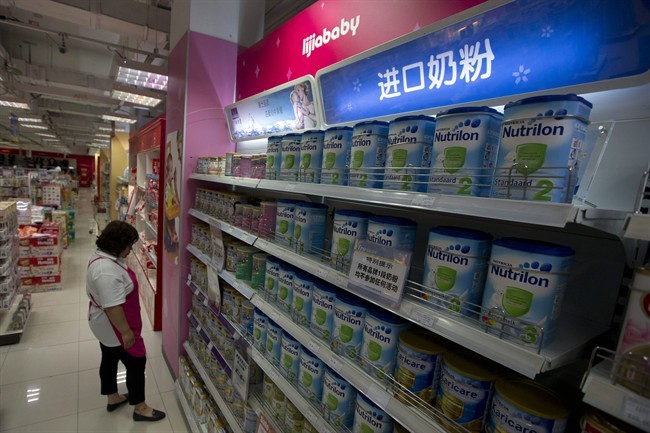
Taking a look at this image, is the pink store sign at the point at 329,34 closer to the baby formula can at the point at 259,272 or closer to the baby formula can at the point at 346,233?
the baby formula can at the point at 346,233

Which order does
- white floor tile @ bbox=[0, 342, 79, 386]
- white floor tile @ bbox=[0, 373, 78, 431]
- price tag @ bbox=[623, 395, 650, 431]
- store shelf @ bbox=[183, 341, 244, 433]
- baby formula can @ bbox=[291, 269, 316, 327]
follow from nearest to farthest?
price tag @ bbox=[623, 395, 650, 431] → baby formula can @ bbox=[291, 269, 316, 327] → store shelf @ bbox=[183, 341, 244, 433] → white floor tile @ bbox=[0, 373, 78, 431] → white floor tile @ bbox=[0, 342, 79, 386]

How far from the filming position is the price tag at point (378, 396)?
113 centimetres

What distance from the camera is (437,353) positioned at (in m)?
1.12

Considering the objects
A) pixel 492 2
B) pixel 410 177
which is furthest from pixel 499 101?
pixel 410 177

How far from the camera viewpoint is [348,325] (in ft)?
4.58

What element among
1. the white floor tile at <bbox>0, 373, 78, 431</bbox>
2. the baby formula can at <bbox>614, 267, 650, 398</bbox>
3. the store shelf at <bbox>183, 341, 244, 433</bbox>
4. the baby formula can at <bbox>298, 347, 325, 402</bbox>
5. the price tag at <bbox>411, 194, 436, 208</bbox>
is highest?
the price tag at <bbox>411, 194, 436, 208</bbox>

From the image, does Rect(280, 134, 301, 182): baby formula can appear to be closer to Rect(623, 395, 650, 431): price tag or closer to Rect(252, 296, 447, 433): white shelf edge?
Rect(252, 296, 447, 433): white shelf edge

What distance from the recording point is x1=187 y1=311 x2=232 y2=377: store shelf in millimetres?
2470

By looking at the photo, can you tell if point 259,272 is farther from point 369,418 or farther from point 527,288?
point 527,288

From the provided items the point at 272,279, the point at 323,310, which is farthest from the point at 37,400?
the point at 323,310

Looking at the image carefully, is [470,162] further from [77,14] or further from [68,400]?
[77,14]

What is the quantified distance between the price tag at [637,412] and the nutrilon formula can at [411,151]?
0.71 metres

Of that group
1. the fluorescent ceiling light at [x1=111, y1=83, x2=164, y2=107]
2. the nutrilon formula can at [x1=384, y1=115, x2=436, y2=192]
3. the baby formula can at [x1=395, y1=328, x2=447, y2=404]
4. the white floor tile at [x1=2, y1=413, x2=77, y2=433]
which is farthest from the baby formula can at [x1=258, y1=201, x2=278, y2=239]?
the fluorescent ceiling light at [x1=111, y1=83, x2=164, y2=107]

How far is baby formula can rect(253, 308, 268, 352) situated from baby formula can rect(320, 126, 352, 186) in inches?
38.7
